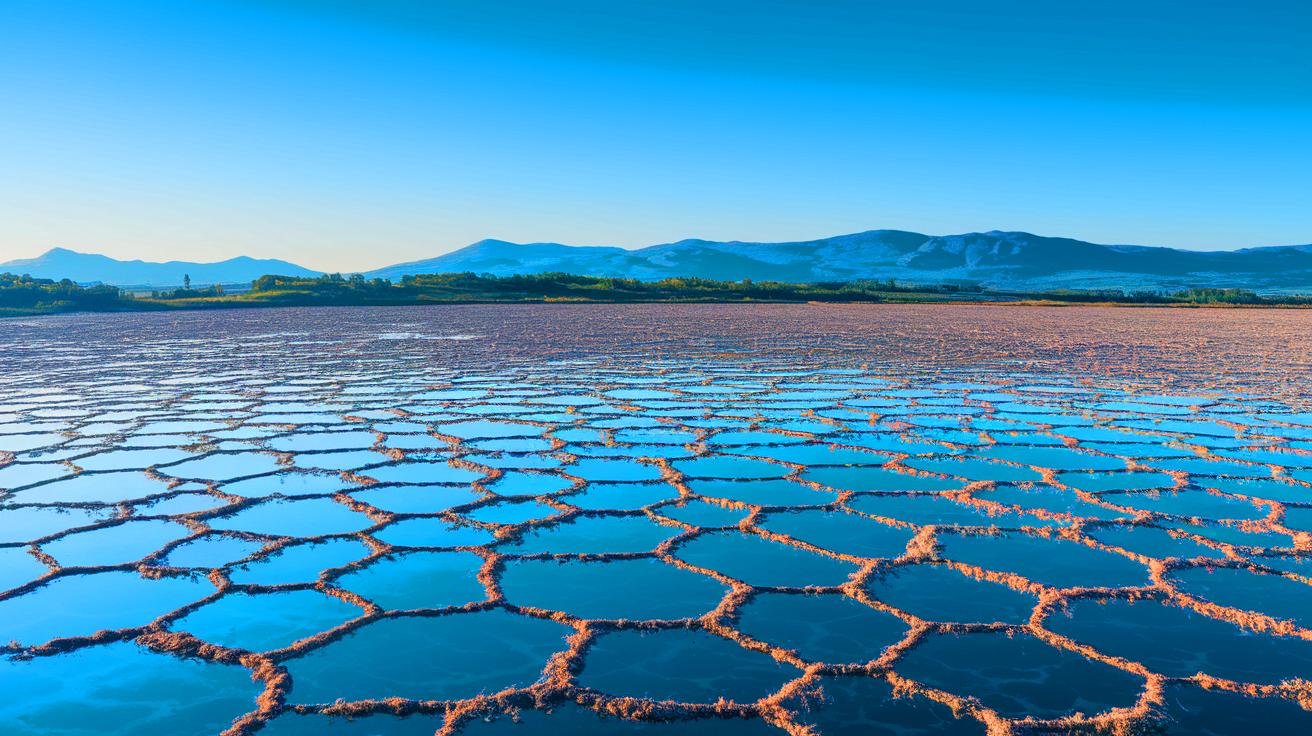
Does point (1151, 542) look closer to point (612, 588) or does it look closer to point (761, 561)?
point (761, 561)

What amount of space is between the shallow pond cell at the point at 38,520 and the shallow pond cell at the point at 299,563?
1.18 m

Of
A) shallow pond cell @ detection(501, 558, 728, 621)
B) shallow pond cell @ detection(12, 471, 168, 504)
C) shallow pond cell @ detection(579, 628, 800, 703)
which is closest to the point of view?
shallow pond cell @ detection(579, 628, 800, 703)

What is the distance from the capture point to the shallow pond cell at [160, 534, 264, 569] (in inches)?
147

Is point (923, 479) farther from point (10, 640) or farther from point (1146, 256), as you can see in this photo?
point (1146, 256)

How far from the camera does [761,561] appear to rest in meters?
3.77

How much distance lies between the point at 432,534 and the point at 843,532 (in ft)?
5.92

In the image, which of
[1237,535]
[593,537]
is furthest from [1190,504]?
[593,537]

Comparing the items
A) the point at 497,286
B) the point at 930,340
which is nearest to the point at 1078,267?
the point at 497,286

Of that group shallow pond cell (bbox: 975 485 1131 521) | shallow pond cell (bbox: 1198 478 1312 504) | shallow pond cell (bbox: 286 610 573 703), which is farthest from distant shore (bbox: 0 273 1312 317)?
shallow pond cell (bbox: 1198 478 1312 504)

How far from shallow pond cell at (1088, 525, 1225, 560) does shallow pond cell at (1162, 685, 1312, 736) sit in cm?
126

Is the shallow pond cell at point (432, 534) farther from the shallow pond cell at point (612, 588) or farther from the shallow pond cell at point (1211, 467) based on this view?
the shallow pond cell at point (1211, 467)

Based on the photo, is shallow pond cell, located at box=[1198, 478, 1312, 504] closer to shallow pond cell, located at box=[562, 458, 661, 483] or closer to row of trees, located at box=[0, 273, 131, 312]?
shallow pond cell, located at box=[562, 458, 661, 483]

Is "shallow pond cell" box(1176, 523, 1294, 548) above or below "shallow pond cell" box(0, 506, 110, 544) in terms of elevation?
below

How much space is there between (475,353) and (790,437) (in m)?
8.01
